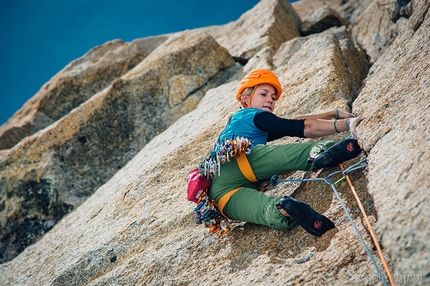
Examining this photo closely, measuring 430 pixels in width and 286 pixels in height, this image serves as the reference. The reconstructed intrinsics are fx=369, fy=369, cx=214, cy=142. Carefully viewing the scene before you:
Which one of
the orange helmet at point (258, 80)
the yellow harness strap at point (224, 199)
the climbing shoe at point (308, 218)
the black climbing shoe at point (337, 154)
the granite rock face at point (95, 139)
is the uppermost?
the granite rock face at point (95, 139)

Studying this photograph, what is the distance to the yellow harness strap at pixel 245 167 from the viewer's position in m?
4.91

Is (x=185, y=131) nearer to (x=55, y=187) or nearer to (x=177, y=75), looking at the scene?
(x=177, y=75)

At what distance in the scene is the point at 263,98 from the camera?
5789mm

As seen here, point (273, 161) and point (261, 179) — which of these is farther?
point (261, 179)

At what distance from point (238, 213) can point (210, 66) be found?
24.1 feet

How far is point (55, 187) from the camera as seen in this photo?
9797 millimetres

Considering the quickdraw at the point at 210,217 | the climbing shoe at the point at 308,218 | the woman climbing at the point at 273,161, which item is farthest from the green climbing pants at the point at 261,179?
the climbing shoe at the point at 308,218

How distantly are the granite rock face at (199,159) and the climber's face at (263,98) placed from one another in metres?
1.01

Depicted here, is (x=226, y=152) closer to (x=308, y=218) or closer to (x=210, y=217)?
(x=210, y=217)

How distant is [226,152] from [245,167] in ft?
1.06

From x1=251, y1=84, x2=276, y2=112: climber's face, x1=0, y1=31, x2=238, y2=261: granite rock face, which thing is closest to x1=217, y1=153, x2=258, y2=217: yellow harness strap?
x1=251, y1=84, x2=276, y2=112: climber's face

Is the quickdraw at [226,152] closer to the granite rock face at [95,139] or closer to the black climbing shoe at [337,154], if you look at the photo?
the black climbing shoe at [337,154]

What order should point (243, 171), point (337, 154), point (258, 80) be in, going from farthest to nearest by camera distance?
point (258, 80), point (243, 171), point (337, 154)

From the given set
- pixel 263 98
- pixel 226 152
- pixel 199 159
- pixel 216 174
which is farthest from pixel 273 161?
pixel 199 159
